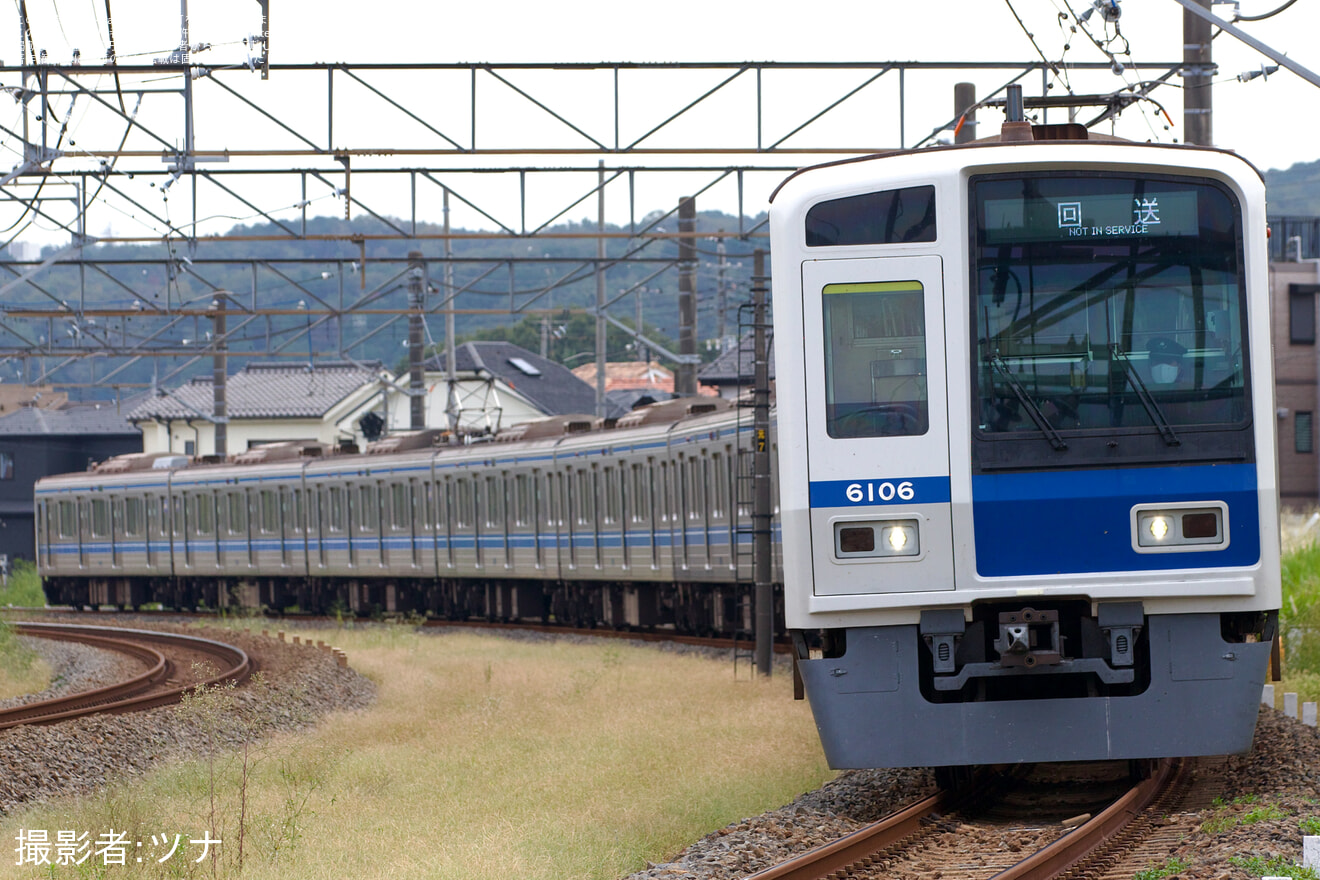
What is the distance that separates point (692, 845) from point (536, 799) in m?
1.86

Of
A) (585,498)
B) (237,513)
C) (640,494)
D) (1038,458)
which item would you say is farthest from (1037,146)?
(237,513)

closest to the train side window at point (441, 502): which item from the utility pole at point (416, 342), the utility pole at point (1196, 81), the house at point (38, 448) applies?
the utility pole at point (416, 342)

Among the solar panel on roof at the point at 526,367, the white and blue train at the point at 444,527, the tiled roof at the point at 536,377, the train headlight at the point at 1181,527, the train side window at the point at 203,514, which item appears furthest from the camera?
the solar panel on roof at the point at 526,367

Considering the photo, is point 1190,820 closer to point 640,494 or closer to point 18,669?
point 18,669

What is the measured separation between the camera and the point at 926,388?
8.16 m

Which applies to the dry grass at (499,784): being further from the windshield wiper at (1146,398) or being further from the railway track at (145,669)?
the windshield wiper at (1146,398)

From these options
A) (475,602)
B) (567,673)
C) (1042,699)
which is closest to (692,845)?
(1042,699)

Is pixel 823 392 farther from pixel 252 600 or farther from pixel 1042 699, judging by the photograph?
pixel 252 600

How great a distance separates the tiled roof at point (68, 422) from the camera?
200 feet

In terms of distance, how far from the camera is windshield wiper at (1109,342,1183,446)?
26.3 feet

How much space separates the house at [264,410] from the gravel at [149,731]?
46.8 meters

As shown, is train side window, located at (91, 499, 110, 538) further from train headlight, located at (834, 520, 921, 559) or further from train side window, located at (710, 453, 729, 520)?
train headlight, located at (834, 520, 921, 559)

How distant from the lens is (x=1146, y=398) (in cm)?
806

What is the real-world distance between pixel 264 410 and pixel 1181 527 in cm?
6110
